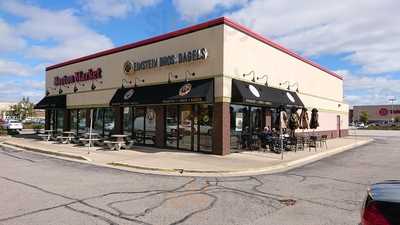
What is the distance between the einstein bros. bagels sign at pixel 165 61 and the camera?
738 inches

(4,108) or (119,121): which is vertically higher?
(4,108)

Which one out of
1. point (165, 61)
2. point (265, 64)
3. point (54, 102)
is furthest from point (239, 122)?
point (54, 102)

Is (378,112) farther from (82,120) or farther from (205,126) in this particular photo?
(205,126)

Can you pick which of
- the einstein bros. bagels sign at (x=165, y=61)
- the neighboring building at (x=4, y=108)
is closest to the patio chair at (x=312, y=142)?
the einstein bros. bagels sign at (x=165, y=61)

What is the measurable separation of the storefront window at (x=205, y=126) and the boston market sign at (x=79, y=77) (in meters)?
10.3

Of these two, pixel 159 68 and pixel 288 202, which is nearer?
pixel 288 202

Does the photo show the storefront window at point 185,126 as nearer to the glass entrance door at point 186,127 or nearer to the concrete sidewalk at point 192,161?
Answer: the glass entrance door at point 186,127

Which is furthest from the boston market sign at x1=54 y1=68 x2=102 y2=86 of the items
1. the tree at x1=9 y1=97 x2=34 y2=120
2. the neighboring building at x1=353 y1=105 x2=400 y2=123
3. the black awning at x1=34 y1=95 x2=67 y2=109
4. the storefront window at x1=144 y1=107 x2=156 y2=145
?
the neighboring building at x1=353 y1=105 x2=400 y2=123

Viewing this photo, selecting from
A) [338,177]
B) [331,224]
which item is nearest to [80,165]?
[338,177]

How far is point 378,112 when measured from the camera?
5103 inches

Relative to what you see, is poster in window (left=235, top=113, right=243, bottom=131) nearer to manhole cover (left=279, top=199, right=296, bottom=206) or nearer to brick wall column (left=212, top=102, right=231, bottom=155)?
brick wall column (left=212, top=102, right=231, bottom=155)

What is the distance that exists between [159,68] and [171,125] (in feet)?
10.7

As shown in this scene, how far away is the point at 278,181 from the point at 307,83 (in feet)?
60.4

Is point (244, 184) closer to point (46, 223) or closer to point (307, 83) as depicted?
point (46, 223)
